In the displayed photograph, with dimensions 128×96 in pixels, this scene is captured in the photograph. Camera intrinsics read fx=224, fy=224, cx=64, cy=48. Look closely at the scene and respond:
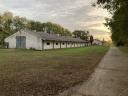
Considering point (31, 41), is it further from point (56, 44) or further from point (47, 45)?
point (56, 44)

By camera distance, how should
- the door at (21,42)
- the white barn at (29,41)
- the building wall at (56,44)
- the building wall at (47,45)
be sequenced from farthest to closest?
the building wall at (56,44)
the door at (21,42)
the building wall at (47,45)
the white barn at (29,41)

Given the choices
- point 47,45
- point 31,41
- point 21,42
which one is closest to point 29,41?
point 31,41

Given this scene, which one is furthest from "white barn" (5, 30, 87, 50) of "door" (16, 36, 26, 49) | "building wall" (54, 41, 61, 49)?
"building wall" (54, 41, 61, 49)

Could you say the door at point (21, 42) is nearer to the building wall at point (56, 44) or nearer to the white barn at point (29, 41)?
the white barn at point (29, 41)

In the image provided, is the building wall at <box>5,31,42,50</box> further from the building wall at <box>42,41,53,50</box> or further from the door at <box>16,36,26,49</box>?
the building wall at <box>42,41,53,50</box>

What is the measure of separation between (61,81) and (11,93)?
2.73 metres

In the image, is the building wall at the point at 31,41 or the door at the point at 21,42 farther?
the door at the point at 21,42

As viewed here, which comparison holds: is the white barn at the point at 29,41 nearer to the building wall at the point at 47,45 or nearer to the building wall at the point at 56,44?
the building wall at the point at 47,45

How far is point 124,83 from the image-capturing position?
363 inches

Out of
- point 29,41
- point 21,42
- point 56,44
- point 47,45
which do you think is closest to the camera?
point 29,41

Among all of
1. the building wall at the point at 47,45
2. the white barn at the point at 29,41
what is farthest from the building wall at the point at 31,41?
the building wall at the point at 47,45

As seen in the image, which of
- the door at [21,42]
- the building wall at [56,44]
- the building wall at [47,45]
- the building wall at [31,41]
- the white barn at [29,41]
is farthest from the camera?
the building wall at [56,44]

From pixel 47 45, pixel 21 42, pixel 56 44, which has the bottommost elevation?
pixel 47 45

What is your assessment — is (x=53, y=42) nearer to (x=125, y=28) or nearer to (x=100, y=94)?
(x=125, y=28)
